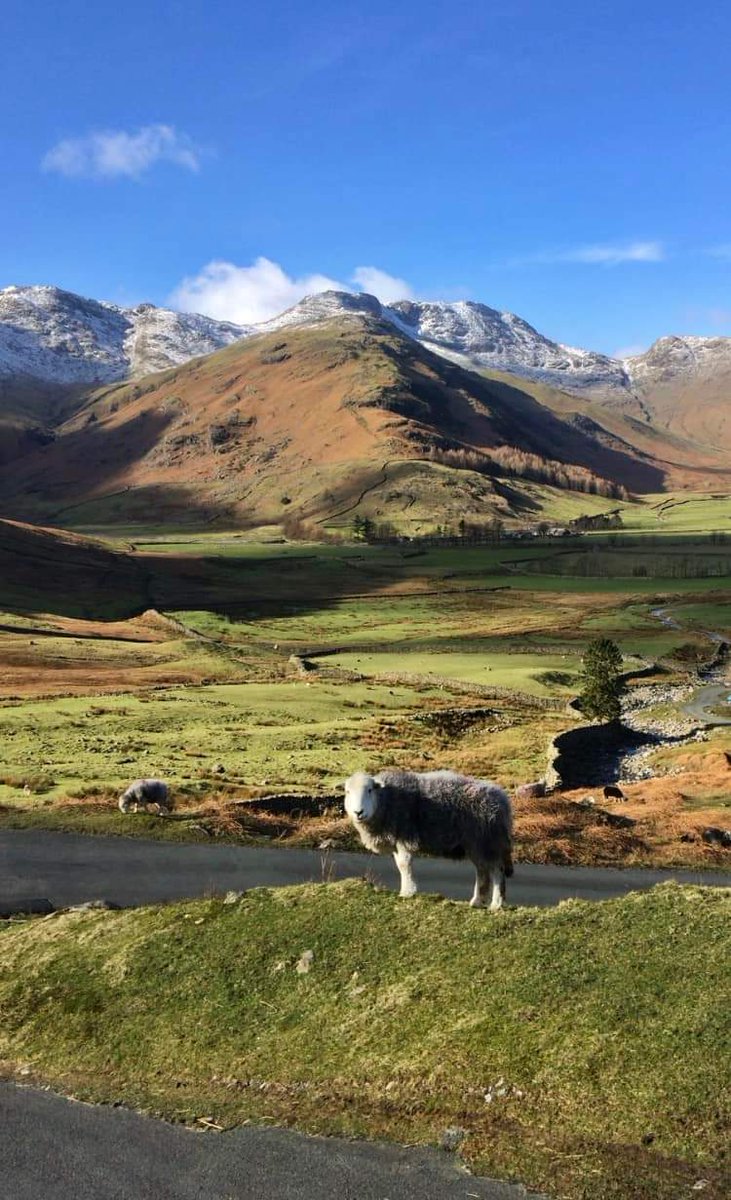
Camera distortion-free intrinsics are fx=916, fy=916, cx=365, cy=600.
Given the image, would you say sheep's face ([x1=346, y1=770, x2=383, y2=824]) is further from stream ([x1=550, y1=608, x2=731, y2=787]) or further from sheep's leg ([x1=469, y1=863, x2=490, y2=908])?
stream ([x1=550, y1=608, x2=731, y2=787])

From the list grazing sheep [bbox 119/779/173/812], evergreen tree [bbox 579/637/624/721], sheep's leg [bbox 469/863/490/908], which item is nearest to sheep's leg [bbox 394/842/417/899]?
sheep's leg [bbox 469/863/490/908]

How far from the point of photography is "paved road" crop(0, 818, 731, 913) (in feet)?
86.1

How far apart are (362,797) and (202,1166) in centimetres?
843

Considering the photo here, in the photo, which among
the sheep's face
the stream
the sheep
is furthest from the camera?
the stream

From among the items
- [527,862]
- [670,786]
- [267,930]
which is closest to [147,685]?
[670,786]

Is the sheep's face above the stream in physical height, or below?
above

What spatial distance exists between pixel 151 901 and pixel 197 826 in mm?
8238

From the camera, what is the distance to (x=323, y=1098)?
13.4 metres

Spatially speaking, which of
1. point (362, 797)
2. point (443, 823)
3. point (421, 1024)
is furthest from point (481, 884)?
point (421, 1024)

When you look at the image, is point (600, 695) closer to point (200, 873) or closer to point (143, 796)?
point (143, 796)

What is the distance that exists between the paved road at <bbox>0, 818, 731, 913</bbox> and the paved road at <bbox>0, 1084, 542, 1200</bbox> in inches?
469

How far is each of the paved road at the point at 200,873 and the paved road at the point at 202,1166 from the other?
1192 cm

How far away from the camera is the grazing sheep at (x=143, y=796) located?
36469 millimetres

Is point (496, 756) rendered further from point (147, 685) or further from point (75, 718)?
point (147, 685)
